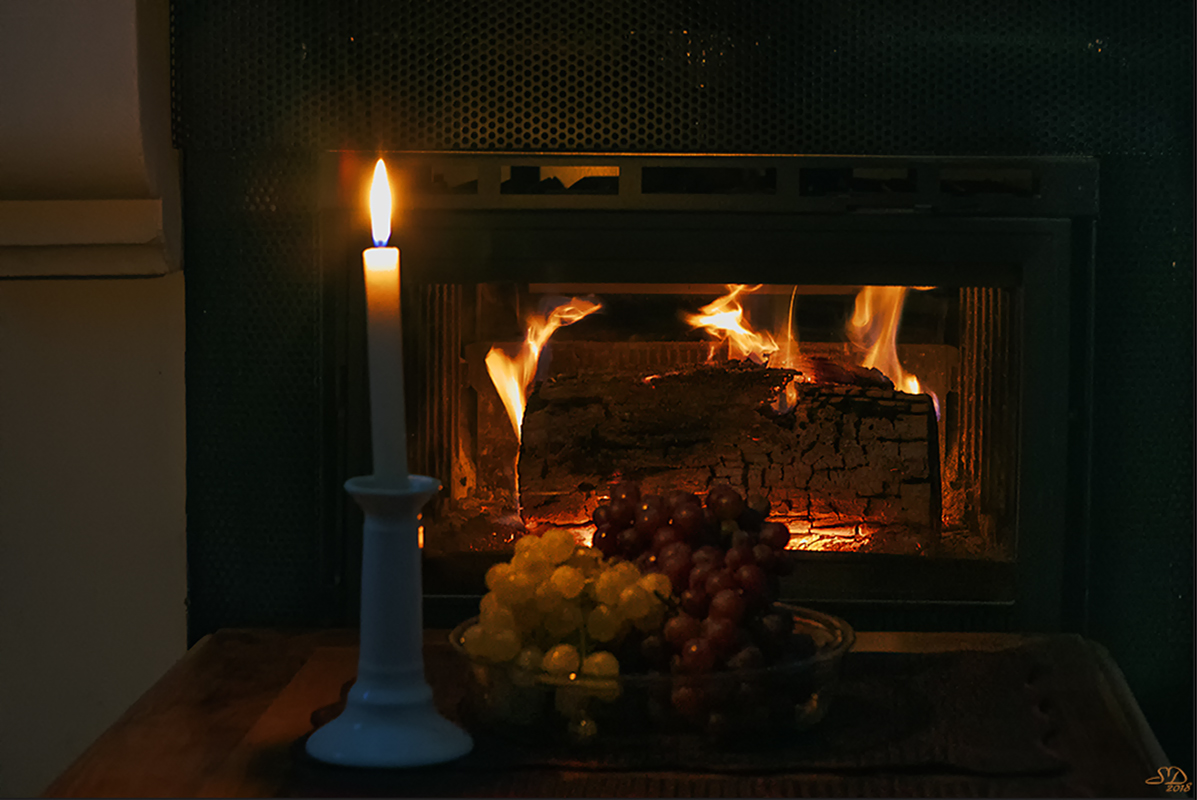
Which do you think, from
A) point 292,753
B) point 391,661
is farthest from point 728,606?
point 292,753

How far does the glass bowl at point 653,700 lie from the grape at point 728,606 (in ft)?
0.14

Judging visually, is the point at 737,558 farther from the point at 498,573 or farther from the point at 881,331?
the point at 881,331


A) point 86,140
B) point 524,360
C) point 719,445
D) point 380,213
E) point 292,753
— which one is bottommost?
point 292,753

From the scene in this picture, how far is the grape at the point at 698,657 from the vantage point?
0.93m

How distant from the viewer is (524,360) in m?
1.56

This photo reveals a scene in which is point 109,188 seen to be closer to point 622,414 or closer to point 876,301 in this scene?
point 622,414

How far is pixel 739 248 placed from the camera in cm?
140

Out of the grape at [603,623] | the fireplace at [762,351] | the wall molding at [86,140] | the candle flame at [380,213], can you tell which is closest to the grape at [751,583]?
the grape at [603,623]

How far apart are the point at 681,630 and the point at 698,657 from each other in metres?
0.03

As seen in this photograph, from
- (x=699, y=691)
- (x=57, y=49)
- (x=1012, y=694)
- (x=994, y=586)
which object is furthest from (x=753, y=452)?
(x=57, y=49)

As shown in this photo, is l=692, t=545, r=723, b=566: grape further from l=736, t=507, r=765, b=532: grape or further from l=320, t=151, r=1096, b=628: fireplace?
l=320, t=151, r=1096, b=628: fireplace

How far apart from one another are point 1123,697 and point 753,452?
0.52m

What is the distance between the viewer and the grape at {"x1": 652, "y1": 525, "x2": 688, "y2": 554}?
103 cm

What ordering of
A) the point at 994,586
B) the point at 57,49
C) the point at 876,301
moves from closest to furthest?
the point at 57,49, the point at 994,586, the point at 876,301
